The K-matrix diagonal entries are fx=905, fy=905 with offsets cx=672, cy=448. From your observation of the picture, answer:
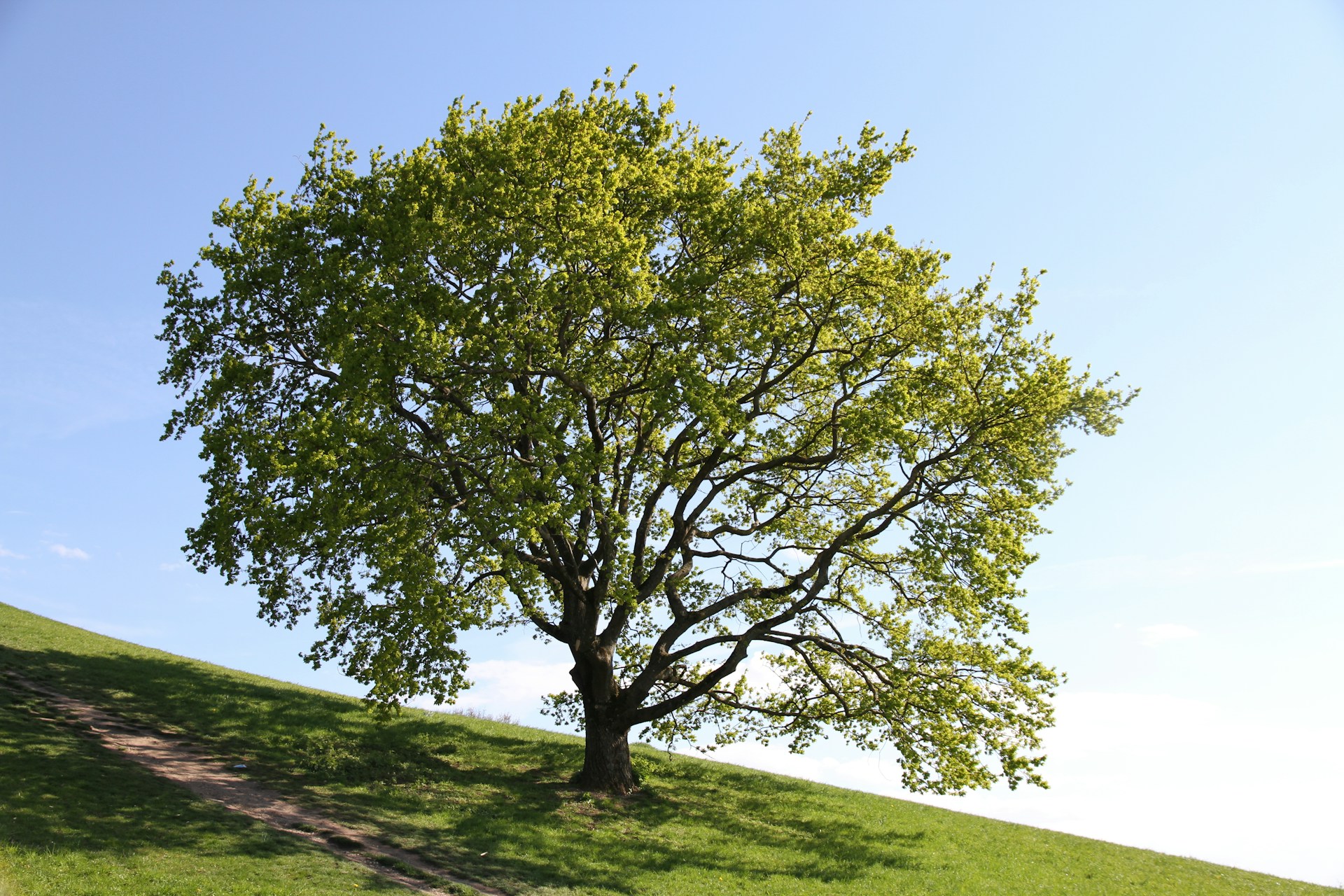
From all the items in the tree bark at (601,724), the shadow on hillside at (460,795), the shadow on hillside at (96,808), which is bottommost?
the shadow on hillside at (96,808)

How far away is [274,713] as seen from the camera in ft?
99.1

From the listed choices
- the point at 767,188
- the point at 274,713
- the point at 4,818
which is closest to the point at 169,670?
the point at 274,713

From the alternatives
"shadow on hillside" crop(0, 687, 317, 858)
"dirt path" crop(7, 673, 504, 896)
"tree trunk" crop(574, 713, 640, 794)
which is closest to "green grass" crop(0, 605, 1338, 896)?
"shadow on hillside" crop(0, 687, 317, 858)

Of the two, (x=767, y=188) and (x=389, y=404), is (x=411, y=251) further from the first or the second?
(x=767, y=188)

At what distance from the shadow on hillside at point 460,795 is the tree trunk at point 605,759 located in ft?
2.45

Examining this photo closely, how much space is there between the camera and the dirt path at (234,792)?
19656mm

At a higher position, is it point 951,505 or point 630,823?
point 951,505

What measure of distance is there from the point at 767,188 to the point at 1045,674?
15.9 m

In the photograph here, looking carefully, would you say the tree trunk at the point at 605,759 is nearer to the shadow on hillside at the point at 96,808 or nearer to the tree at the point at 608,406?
the tree at the point at 608,406

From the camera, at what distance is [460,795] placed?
25.5 metres

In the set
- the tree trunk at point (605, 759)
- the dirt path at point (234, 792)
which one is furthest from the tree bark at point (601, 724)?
the dirt path at point (234, 792)

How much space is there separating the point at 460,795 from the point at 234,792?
581 cm

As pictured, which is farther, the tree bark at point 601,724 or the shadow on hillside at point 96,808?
the tree bark at point 601,724

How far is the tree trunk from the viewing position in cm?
2761
